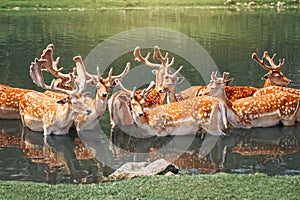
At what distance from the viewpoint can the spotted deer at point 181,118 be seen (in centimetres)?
1162

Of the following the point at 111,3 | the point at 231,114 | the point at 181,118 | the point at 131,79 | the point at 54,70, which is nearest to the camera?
the point at 181,118

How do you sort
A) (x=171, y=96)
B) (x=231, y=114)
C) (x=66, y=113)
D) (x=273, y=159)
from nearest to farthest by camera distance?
(x=273, y=159) < (x=66, y=113) < (x=231, y=114) < (x=171, y=96)

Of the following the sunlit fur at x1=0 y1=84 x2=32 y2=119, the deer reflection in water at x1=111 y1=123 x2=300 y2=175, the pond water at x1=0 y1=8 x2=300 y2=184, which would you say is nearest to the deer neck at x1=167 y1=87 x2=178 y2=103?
the pond water at x1=0 y1=8 x2=300 y2=184

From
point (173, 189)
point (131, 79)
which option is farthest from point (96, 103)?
point (131, 79)

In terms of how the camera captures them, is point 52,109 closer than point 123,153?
No

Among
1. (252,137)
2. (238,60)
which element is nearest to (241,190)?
Answer: (252,137)

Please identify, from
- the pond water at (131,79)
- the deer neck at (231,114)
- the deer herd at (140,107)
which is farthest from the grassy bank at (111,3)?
the deer neck at (231,114)

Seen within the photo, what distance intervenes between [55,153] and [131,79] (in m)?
6.62

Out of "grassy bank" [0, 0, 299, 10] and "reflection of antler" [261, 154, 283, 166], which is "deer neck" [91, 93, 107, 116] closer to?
"reflection of antler" [261, 154, 283, 166]

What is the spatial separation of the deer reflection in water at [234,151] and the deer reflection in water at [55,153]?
2.31ft

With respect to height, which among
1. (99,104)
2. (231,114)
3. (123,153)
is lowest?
(123,153)

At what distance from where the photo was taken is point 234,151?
1093 centimetres

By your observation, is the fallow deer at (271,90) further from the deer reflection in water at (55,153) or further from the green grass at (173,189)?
the green grass at (173,189)

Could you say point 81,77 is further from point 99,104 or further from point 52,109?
point 52,109
